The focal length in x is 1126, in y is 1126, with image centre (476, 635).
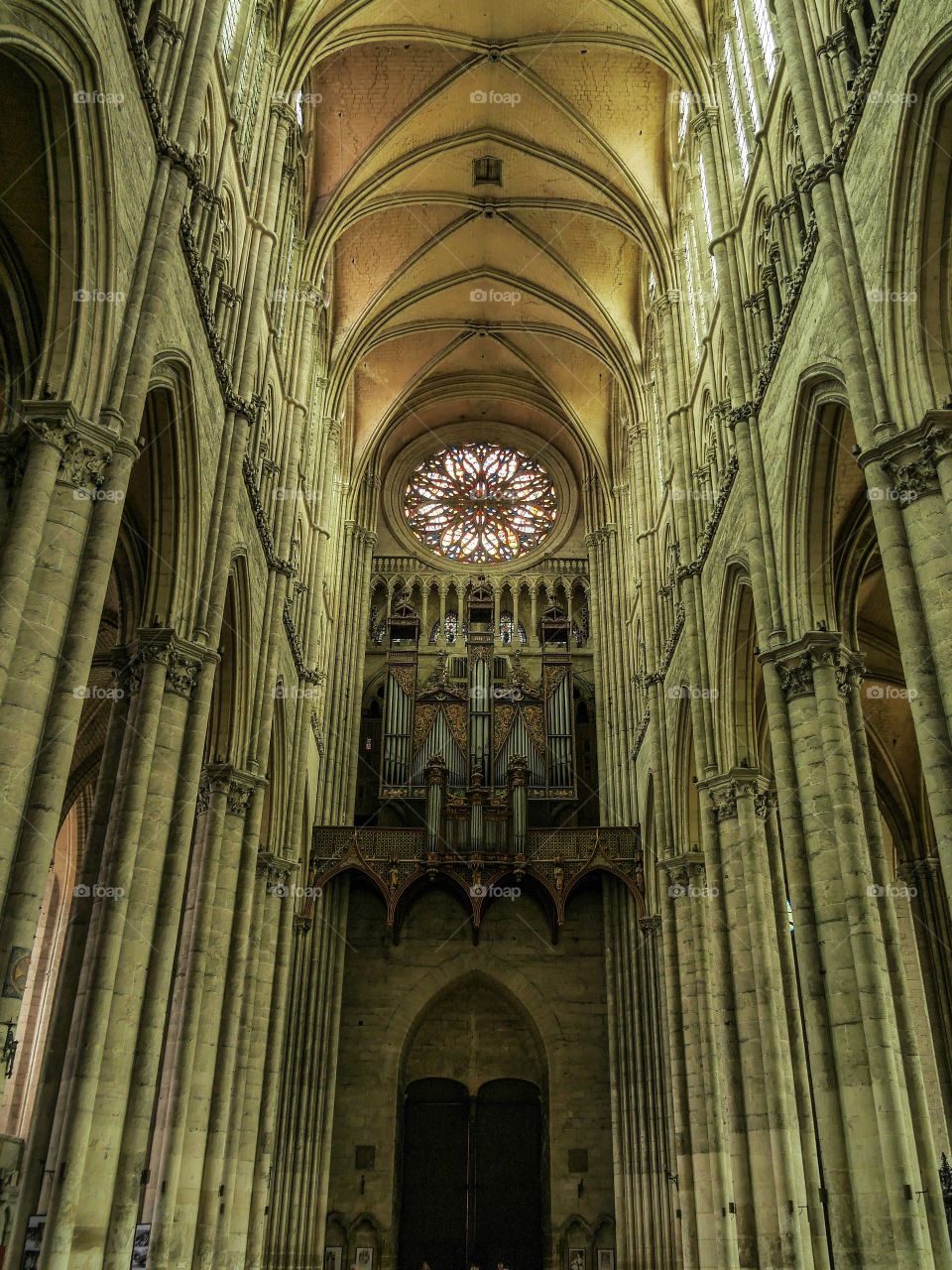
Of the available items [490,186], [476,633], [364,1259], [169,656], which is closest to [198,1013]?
[169,656]

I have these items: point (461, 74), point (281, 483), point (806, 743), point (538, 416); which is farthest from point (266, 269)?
point (538, 416)

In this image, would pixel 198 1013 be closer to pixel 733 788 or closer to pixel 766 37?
pixel 733 788

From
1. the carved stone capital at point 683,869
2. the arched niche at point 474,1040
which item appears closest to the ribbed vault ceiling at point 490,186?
the carved stone capital at point 683,869

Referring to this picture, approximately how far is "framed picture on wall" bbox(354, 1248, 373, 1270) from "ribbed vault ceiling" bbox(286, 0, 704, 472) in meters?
19.6

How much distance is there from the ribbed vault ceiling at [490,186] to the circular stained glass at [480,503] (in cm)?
301

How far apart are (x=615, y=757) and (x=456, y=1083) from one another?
8.90 m

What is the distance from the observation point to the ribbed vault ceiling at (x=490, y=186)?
2320cm

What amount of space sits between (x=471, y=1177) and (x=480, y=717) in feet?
36.2

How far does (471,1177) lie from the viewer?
2650 cm

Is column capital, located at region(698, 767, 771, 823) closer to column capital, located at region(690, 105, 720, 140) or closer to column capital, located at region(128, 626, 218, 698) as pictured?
column capital, located at region(128, 626, 218, 698)

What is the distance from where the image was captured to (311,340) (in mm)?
23781

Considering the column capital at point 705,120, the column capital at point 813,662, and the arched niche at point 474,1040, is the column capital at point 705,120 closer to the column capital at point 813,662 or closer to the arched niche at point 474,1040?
the column capital at point 813,662

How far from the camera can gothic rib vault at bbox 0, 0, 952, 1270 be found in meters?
10.5

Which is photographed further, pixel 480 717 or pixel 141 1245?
pixel 480 717
